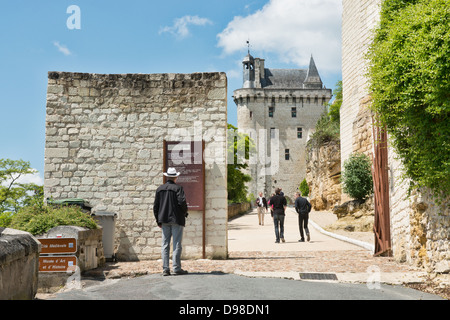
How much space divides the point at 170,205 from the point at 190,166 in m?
2.56

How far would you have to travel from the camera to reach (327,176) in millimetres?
31844

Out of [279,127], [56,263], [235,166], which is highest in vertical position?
[279,127]

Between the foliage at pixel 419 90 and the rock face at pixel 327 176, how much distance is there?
2138cm

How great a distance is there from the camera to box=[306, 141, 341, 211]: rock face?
3048 centimetres

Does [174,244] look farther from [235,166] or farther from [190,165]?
[235,166]

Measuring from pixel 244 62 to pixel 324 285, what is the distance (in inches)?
2503

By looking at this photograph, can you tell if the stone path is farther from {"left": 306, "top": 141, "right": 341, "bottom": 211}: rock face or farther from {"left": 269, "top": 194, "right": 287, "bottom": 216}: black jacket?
{"left": 306, "top": 141, "right": 341, "bottom": 211}: rock face

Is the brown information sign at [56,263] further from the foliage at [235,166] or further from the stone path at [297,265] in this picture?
the foliage at [235,166]

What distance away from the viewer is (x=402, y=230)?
936 cm

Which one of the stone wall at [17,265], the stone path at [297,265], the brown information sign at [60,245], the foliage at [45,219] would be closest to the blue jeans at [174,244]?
the stone path at [297,265]

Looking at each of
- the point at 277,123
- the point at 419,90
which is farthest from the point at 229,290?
the point at 277,123

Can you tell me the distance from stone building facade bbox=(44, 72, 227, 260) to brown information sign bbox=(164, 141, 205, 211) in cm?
14

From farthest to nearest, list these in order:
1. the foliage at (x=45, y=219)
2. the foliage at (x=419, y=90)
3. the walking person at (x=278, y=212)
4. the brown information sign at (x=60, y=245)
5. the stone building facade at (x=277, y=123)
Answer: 1. the stone building facade at (x=277, y=123)
2. the walking person at (x=278, y=212)
3. the foliage at (x=45, y=219)
4. the brown information sign at (x=60, y=245)
5. the foliage at (x=419, y=90)

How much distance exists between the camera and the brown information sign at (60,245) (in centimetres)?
Answer: 746
